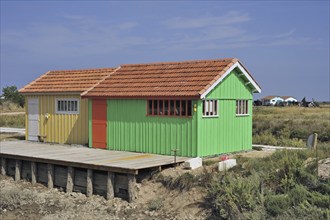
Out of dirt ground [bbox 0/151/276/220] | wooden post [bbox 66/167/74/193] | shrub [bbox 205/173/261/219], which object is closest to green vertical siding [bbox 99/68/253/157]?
dirt ground [bbox 0/151/276/220]

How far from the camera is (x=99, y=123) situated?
2028cm

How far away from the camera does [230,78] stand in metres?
18.9

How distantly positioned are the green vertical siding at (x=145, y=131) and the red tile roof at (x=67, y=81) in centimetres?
277

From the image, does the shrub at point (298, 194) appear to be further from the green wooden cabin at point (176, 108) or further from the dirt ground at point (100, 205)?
the green wooden cabin at point (176, 108)

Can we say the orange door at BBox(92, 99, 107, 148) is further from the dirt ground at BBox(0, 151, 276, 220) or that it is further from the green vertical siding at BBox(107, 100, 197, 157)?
the dirt ground at BBox(0, 151, 276, 220)

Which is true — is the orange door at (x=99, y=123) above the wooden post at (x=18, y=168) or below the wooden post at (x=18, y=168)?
above

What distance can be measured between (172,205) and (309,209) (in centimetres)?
425

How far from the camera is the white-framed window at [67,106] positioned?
2198 centimetres

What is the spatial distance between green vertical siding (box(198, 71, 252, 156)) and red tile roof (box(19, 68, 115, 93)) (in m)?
6.27

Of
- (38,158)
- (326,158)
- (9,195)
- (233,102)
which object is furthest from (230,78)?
(9,195)

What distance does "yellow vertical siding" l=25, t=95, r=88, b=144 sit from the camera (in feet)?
70.9

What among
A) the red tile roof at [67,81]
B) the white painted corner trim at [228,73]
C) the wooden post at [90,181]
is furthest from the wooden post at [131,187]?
the red tile roof at [67,81]

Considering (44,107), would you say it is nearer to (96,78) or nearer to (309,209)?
(96,78)

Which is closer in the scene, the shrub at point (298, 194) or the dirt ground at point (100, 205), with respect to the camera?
the shrub at point (298, 194)
